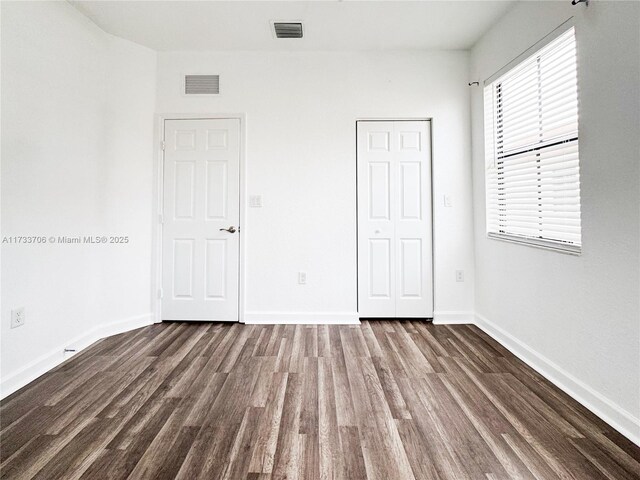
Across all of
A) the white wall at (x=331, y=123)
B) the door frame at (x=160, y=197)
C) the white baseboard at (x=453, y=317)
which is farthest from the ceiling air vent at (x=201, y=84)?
the white baseboard at (x=453, y=317)

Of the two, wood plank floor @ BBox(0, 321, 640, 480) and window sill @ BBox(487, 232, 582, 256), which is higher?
window sill @ BBox(487, 232, 582, 256)

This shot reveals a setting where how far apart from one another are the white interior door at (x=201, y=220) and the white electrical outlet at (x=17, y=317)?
128 centimetres

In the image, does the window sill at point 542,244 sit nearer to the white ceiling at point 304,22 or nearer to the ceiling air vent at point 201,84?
the white ceiling at point 304,22

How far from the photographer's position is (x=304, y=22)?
2865 millimetres

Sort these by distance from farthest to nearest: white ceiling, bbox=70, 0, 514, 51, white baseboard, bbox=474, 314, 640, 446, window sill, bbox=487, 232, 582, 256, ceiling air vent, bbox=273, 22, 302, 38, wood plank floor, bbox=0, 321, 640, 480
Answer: ceiling air vent, bbox=273, 22, 302, 38 < white ceiling, bbox=70, 0, 514, 51 < window sill, bbox=487, 232, 582, 256 < white baseboard, bbox=474, 314, 640, 446 < wood plank floor, bbox=0, 321, 640, 480

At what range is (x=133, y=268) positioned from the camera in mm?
3260

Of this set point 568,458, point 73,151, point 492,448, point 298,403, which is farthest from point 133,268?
point 568,458

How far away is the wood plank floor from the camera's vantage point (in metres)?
1.42

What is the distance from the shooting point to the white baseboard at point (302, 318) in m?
3.38

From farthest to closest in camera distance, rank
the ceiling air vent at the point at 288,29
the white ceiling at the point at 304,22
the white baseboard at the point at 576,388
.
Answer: the ceiling air vent at the point at 288,29 < the white ceiling at the point at 304,22 < the white baseboard at the point at 576,388

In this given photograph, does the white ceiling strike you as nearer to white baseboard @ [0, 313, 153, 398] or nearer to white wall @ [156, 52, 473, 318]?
white wall @ [156, 52, 473, 318]

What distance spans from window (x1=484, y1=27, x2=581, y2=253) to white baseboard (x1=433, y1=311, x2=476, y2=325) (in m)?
0.88

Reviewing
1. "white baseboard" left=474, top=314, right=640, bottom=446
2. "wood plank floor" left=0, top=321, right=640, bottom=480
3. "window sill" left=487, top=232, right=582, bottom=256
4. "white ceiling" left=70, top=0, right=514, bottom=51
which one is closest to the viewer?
"wood plank floor" left=0, top=321, right=640, bottom=480

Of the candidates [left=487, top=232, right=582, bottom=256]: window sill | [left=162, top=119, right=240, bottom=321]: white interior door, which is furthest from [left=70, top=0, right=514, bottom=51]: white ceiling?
[left=487, top=232, right=582, bottom=256]: window sill
